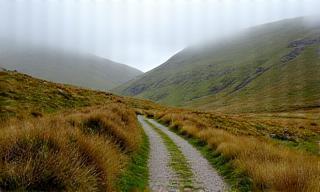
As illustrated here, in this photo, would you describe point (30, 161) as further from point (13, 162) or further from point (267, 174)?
point (267, 174)

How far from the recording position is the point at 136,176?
13.1 m

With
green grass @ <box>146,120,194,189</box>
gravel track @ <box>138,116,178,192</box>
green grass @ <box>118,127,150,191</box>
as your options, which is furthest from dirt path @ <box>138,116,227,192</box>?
green grass @ <box>118,127,150,191</box>

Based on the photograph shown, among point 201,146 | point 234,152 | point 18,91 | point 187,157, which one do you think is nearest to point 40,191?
point 234,152

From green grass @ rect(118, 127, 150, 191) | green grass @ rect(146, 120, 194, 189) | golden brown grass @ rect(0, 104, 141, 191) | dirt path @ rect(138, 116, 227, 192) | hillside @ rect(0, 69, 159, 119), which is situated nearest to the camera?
golden brown grass @ rect(0, 104, 141, 191)

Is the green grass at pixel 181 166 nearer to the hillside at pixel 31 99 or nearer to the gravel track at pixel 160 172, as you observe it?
the gravel track at pixel 160 172

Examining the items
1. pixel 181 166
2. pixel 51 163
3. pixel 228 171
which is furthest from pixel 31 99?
pixel 51 163

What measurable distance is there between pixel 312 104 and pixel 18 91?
5522 inches

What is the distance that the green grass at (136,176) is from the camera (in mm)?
11241

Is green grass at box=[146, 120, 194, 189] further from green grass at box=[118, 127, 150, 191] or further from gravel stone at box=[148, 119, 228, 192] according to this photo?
green grass at box=[118, 127, 150, 191]

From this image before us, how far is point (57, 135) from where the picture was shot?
9.65 m

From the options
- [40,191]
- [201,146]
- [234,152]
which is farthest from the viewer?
[201,146]

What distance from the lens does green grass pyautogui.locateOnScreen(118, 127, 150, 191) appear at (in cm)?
1124

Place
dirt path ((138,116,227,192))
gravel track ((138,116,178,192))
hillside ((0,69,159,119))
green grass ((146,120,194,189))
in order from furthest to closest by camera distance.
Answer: hillside ((0,69,159,119)), green grass ((146,120,194,189)), dirt path ((138,116,227,192)), gravel track ((138,116,178,192))

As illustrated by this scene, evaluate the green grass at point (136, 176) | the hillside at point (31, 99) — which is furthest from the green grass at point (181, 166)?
the hillside at point (31, 99)
